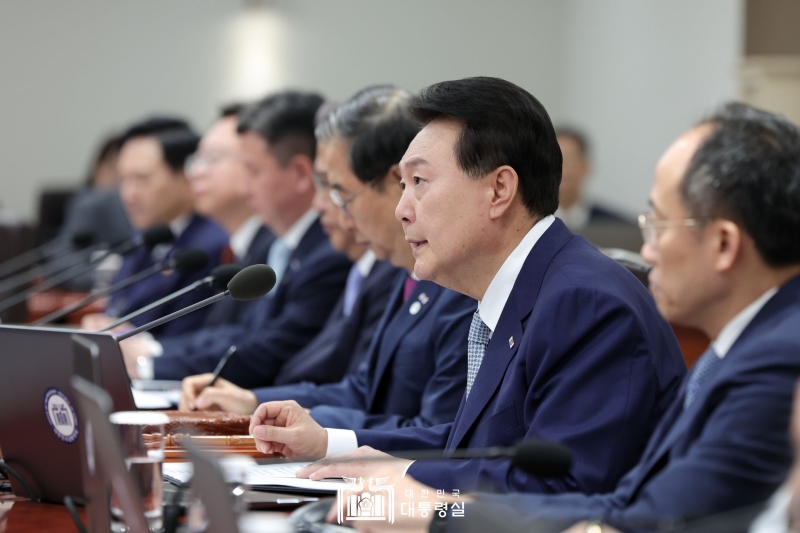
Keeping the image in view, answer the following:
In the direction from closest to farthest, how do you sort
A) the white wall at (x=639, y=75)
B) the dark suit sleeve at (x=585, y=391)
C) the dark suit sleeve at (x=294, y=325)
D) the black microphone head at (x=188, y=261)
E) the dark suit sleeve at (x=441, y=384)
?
the dark suit sleeve at (x=585, y=391), the dark suit sleeve at (x=441, y=384), the black microphone head at (x=188, y=261), the dark suit sleeve at (x=294, y=325), the white wall at (x=639, y=75)

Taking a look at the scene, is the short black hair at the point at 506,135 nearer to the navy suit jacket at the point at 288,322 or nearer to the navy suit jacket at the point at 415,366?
the navy suit jacket at the point at 415,366

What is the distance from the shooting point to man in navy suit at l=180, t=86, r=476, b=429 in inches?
80.2

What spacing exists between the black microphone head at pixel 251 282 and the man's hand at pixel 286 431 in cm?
20

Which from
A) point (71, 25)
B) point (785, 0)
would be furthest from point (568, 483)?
point (71, 25)

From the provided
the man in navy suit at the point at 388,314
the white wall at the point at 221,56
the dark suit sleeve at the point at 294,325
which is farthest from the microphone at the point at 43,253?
the white wall at the point at 221,56

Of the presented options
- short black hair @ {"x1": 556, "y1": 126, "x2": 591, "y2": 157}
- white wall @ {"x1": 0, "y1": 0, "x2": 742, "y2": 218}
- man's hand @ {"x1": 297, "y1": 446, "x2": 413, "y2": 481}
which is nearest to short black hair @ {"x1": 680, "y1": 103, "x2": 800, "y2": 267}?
man's hand @ {"x1": 297, "y1": 446, "x2": 413, "y2": 481}

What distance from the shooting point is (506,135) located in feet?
5.46

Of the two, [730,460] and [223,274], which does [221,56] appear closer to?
[223,274]

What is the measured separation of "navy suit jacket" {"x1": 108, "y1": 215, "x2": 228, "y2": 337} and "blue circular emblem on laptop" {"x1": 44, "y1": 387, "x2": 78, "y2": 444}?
2.10m

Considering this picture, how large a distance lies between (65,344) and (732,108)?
3.59 feet

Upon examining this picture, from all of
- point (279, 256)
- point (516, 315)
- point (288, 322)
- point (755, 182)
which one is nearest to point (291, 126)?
point (279, 256)

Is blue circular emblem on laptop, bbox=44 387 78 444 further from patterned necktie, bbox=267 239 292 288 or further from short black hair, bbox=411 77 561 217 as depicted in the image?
patterned necktie, bbox=267 239 292 288

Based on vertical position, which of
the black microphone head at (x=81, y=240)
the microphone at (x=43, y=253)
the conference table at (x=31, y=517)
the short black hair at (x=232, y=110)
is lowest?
the microphone at (x=43, y=253)

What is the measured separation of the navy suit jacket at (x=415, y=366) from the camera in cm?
200
